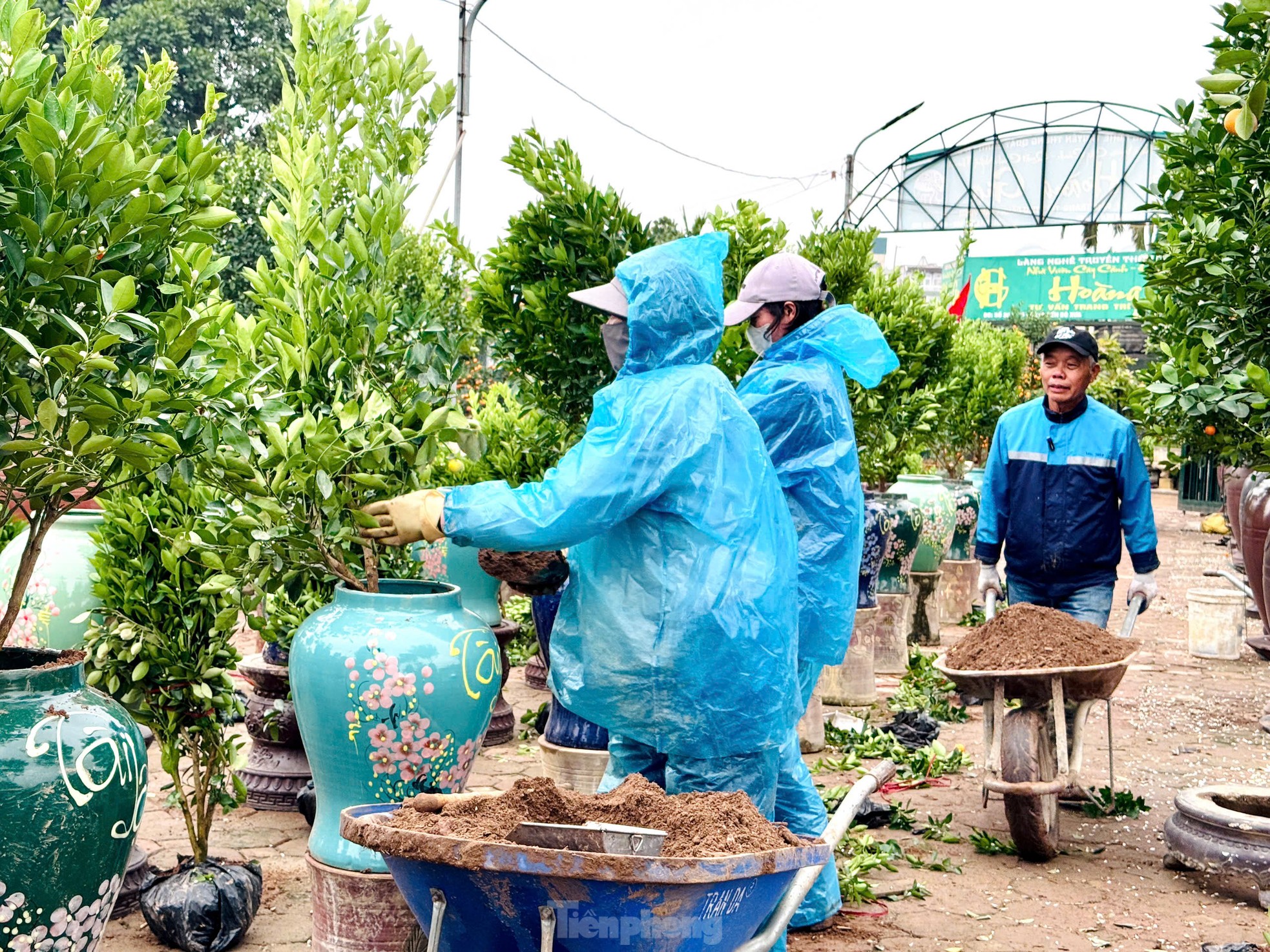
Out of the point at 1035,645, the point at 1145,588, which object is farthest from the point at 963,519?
the point at 1035,645

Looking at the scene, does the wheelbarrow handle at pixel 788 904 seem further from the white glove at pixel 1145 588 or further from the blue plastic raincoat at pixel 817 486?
the white glove at pixel 1145 588

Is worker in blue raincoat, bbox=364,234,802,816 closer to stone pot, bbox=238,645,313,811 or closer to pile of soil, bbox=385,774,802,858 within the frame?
pile of soil, bbox=385,774,802,858

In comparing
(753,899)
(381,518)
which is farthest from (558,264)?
(753,899)

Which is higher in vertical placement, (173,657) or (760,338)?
(760,338)

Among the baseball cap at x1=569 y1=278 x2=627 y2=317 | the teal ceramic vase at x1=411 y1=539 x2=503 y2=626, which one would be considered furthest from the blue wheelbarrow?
the teal ceramic vase at x1=411 y1=539 x2=503 y2=626

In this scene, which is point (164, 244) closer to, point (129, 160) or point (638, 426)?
point (129, 160)

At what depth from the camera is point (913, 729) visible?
23.9ft

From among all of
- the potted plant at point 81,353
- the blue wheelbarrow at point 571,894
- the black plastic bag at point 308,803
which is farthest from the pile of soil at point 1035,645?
the potted plant at point 81,353

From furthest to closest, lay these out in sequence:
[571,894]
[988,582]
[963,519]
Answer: [963,519], [988,582], [571,894]

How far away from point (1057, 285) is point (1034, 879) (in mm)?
32938

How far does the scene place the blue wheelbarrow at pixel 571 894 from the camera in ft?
7.19

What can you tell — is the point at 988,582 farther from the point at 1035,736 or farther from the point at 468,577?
the point at 468,577

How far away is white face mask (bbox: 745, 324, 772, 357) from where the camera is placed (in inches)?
201

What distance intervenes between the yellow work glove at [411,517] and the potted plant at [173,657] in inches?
27.0
